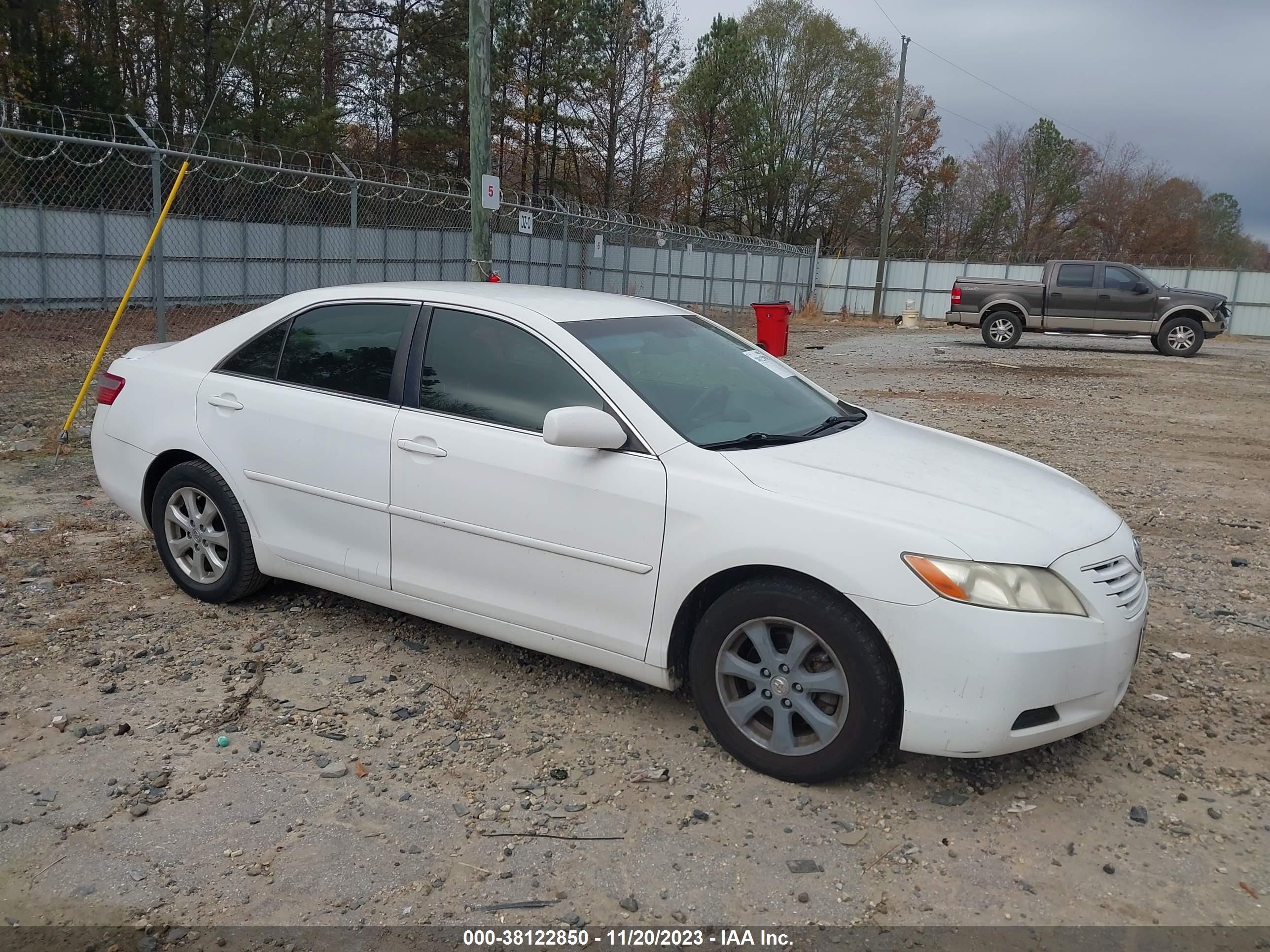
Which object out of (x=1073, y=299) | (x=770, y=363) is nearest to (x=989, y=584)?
(x=770, y=363)

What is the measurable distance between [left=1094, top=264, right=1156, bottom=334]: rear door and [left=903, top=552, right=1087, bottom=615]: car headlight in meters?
20.7

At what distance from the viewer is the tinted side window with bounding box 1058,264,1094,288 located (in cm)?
2159

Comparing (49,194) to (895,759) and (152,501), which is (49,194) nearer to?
(152,501)

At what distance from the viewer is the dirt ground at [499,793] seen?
9.25 ft

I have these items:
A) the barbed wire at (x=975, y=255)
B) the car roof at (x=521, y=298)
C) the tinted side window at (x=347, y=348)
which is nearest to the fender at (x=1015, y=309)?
the car roof at (x=521, y=298)

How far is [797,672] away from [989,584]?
2.16 ft

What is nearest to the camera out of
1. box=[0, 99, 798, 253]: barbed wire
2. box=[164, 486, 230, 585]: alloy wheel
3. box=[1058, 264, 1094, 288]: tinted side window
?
box=[164, 486, 230, 585]: alloy wheel

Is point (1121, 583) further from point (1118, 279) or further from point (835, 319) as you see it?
point (835, 319)

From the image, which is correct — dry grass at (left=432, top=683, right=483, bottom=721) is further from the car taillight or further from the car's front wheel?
the car's front wheel

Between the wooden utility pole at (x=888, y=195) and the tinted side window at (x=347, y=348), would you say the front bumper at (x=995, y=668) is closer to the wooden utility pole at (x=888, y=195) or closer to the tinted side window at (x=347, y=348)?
the tinted side window at (x=347, y=348)

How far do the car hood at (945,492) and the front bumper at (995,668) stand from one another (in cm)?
18

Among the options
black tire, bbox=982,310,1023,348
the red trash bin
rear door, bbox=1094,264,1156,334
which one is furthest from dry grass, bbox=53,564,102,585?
rear door, bbox=1094,264,1156,334

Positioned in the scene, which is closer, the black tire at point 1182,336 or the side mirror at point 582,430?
the side mirror at point 582,430

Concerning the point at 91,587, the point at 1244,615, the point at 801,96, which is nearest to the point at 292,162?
the point at 91,587
